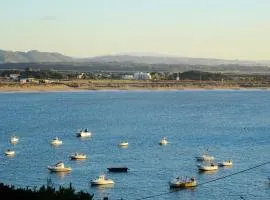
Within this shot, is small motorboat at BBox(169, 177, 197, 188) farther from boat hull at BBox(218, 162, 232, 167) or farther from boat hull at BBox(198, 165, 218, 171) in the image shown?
boat hull at BBox(218, 162, 232, 167)

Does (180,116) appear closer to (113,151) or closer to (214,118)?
(214,118)

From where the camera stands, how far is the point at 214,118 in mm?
94688

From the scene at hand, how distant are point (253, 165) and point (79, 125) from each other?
3921cm

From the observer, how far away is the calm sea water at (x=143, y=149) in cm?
3928

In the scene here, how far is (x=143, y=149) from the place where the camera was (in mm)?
56719

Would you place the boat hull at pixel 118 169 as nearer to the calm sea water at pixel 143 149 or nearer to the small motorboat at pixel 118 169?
the small motorboat at pixel 118 169

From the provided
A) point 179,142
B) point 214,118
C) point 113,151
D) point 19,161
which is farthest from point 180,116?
point 19,161

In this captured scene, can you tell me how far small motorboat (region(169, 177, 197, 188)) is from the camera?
126 ft

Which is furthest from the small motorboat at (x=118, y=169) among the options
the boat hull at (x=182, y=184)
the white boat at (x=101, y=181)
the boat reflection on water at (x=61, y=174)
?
the boat hull at (x=182, y=184)

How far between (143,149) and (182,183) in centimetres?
1829

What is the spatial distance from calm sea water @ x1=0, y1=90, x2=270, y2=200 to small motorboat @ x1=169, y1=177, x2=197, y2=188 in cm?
34

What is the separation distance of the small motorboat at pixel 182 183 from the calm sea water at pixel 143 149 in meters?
0.34

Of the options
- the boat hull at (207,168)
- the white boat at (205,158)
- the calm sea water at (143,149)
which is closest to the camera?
the calm sea water at (143,149)

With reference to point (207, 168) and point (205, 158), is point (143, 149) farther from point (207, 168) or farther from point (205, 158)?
point (207, 168)
